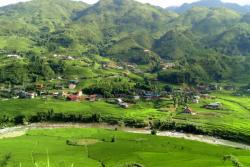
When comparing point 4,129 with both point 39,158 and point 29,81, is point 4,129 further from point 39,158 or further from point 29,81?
point 29,81

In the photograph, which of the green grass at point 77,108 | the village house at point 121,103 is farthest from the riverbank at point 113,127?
the village house at point 121,103

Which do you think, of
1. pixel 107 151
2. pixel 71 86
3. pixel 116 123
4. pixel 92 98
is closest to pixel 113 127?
pixel 116 123

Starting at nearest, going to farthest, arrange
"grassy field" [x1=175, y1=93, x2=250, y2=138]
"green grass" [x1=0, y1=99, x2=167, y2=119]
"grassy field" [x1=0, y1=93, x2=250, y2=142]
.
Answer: "grassy field" [x1=175, y1=93, x2=250, y2=138] < "grassy field" [x1=0, y1=93, x2=250, y2=142] < "green grass" [x1=0, y1=99, x2=167, y2=119]

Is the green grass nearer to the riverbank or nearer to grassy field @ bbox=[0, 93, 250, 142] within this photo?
grassy field @ bbox=[0, 93, 250, 142]

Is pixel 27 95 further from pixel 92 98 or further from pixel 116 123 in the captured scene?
pixel 116 123

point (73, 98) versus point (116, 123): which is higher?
point (73, 98)

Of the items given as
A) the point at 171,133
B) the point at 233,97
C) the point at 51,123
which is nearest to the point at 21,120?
the point at 51,123

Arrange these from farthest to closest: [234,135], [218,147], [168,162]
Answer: [234,135]
[218,147]
[168,162]

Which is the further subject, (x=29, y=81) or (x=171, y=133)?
(x=29, y=81)

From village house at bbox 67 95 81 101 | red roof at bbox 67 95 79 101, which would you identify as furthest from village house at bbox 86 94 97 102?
red roof at bbox 67 95 79 101
